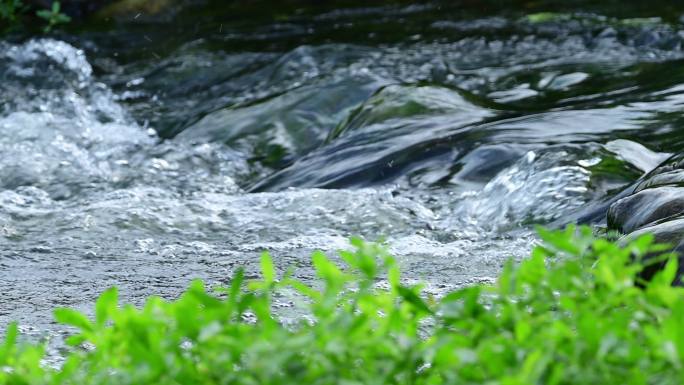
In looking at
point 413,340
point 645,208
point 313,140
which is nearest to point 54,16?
point 313,140

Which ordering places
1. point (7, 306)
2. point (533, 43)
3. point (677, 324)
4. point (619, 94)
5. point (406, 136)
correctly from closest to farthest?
1. point (677, 324)
2. point (7, 306)
3. point (406, 136)
4. point (619, 94)
5. point (533, 43)

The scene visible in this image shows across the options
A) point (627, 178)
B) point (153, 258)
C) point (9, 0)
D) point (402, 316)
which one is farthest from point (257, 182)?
point (9, 0)

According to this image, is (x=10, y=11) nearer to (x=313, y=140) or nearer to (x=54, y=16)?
(x=54, y=16)

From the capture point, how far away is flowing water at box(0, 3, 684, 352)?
4.70m

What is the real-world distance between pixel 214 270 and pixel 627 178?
1935 mm

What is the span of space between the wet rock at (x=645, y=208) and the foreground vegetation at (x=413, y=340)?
2.18 meters

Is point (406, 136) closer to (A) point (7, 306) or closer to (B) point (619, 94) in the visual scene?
(B) point (619, 94)

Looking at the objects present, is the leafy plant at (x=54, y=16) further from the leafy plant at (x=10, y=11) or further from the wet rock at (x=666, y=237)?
the wet rock at (x=666, y=237)

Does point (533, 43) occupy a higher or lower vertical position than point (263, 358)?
lower

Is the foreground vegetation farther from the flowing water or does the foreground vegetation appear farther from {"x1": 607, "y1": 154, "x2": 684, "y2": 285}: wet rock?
the flowing water

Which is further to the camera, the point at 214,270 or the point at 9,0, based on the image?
the point at 9,0

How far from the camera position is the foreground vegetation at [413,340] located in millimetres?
Answer: 1569

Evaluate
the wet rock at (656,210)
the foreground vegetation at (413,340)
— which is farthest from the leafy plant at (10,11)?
the foreground vegetation at (413,340)

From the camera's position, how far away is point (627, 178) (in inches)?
202
